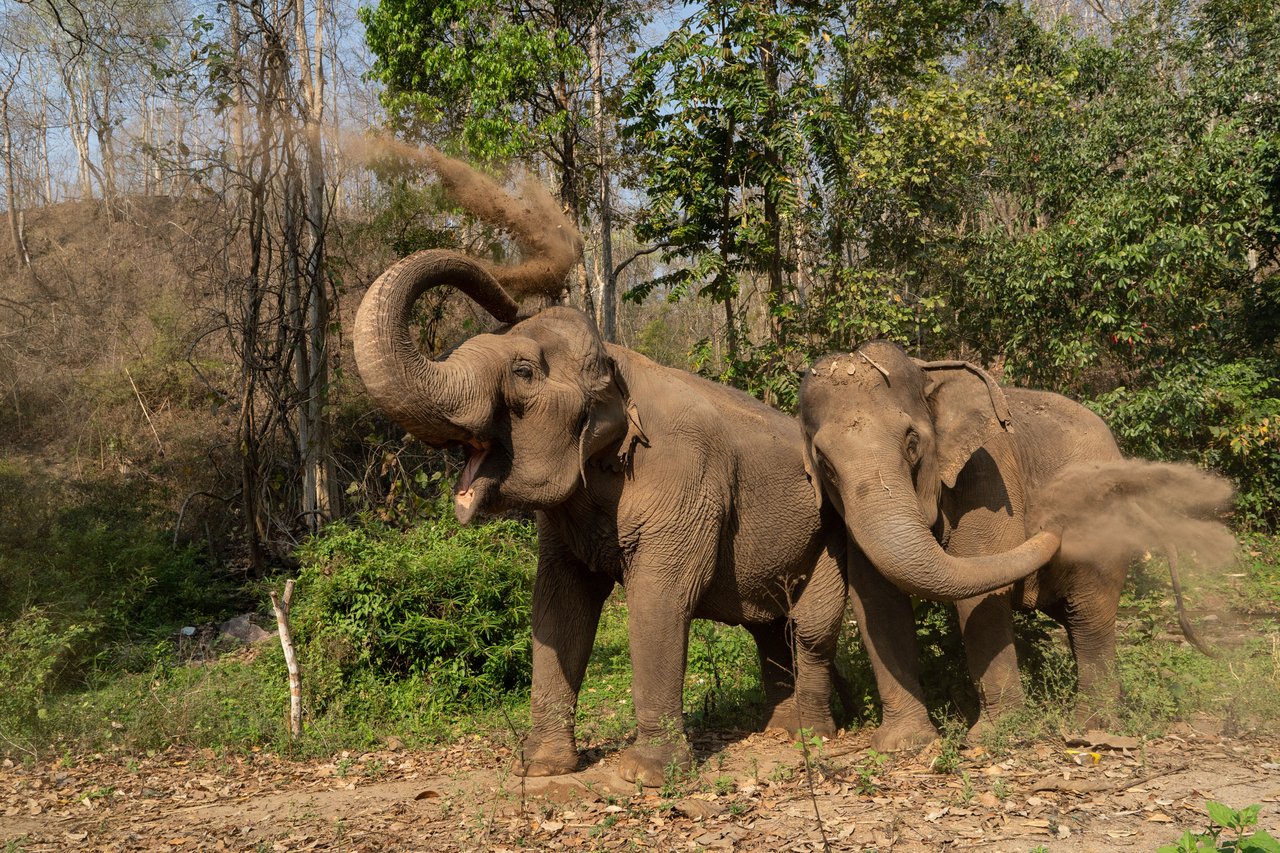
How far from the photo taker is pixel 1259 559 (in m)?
12.7

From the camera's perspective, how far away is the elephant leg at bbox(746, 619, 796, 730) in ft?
24.7

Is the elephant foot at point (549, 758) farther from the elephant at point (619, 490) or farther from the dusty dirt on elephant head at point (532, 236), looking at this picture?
the dusty dirt on elephant head at point (532, 236)

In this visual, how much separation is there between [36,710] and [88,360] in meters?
21.0

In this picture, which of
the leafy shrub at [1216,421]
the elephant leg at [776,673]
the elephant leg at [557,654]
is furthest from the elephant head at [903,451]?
the leafy shrub at [1216,421]

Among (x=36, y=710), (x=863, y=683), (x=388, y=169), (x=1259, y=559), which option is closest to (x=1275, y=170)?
(x=1259, y=559)

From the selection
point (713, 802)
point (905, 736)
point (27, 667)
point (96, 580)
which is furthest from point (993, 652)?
point (96, 580)

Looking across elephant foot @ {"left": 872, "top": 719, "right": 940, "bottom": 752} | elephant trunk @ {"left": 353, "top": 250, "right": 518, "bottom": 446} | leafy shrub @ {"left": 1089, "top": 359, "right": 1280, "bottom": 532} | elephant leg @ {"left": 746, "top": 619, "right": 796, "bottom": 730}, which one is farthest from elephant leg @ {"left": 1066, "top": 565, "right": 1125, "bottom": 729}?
leafy shrub @ {"left": 1089, "top": 359, "right": 1280, "bottom": 532}

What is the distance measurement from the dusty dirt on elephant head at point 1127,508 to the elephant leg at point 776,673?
1905 millimetres

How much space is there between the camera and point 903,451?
6039mm

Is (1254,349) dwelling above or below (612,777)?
above

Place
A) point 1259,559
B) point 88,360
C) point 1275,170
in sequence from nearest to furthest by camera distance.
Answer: point 1259,559 → point 1275,170 → point 88,360

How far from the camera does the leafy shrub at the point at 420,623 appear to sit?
890 cm

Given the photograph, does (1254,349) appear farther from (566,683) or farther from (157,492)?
(157,492)

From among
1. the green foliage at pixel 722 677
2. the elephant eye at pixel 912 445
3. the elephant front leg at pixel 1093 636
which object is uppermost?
the elephant eye at pixel 912 445
